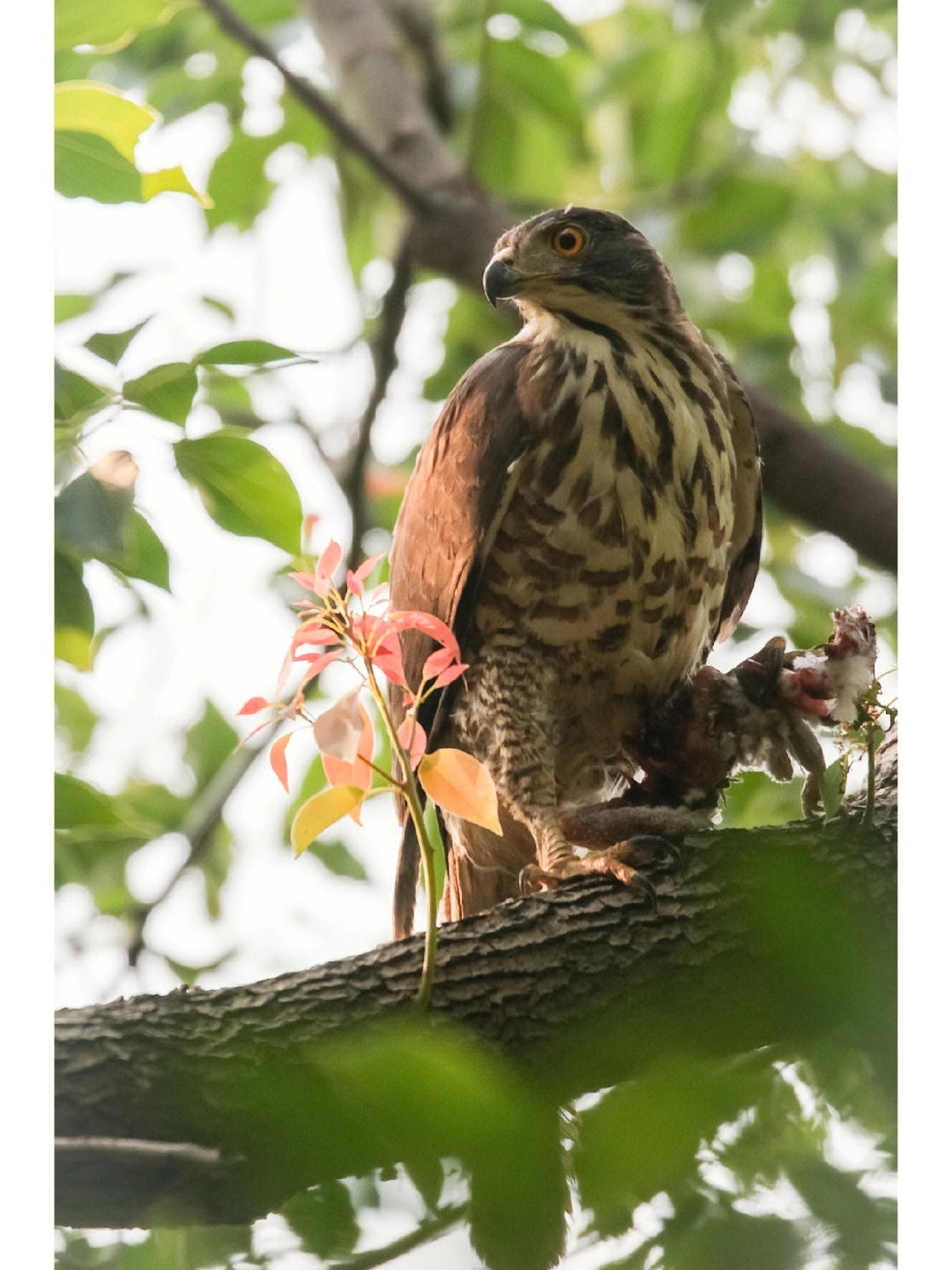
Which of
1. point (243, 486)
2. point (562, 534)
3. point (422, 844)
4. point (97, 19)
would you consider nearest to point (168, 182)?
point (97, 19)

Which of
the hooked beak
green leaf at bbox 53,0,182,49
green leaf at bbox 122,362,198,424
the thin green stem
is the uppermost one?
green leaf at bbox 53,0,182,49

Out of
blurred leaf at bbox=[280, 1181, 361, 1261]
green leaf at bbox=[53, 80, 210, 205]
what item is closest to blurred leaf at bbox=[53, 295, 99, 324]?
green leaf at bbox=[53, 80, 210, 205]

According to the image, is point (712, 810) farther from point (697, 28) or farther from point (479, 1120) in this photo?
point (697, 28)

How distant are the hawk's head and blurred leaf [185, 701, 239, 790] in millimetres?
593

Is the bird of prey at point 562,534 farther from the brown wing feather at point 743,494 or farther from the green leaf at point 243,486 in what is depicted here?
the green leaf at point 243,486

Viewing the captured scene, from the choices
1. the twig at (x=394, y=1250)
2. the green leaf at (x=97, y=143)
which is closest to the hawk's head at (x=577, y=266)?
the green leaf at (x=97, y=143)

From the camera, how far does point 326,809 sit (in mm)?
1026

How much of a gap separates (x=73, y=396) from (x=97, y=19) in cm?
43

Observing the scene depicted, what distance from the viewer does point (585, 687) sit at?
157cm

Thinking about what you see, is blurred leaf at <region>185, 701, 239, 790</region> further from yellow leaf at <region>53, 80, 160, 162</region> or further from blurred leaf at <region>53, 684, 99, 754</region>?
yellow leaf at <region>53, 80, 160, 162</region>

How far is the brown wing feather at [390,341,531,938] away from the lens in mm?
1479

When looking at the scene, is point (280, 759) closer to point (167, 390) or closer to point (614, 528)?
point (167, 390)

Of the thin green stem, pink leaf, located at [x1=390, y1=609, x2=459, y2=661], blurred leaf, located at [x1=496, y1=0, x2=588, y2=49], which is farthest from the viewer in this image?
blurred leaf, located at [x1=496, y1=0, x2=588, y2=49]
